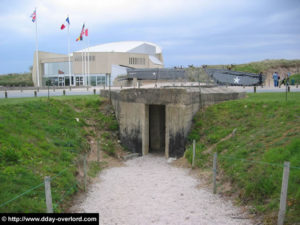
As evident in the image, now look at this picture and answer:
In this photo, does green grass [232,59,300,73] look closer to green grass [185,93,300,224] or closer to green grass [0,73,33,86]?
green grass [185,93,300,224]

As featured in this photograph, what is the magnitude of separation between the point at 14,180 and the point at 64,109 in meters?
10.6

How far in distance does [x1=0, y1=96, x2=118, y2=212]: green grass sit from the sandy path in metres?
1.26

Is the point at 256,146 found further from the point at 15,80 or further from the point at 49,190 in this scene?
the point at 15,80

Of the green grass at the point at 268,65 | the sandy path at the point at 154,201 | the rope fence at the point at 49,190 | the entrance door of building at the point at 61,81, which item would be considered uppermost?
the green grass at the point at 268,65

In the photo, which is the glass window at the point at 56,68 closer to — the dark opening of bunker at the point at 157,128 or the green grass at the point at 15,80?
the green grass at the point at 15,80

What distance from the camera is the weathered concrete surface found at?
52.9 ft

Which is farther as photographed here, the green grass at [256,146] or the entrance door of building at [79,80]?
the entrance door of building at [79,80]

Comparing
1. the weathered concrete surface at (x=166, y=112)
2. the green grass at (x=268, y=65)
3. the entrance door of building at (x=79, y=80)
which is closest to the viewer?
the weathered concrete surface at (x=166, y=112)

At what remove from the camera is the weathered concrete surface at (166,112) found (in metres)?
16.1

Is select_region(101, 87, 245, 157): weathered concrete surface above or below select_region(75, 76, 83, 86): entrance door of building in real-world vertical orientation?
below

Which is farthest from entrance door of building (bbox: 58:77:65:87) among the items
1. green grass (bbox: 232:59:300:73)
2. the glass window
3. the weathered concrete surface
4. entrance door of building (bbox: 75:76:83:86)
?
the weathered concrete surface

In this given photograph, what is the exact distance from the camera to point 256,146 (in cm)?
1122

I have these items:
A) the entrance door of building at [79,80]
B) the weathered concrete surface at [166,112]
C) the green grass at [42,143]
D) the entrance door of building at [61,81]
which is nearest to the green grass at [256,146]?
the weathered concrete surface at [166,112]

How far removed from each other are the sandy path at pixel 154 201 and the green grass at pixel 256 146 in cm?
97
